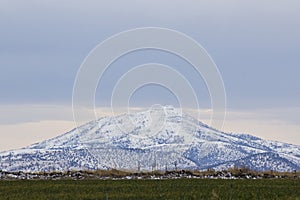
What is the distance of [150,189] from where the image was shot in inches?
1580

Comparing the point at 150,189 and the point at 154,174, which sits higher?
the point at 154,174

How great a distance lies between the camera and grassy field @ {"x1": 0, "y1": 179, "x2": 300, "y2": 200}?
3653 cm

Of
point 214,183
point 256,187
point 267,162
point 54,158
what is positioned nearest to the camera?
point 256,187

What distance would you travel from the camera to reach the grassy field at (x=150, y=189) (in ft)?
120

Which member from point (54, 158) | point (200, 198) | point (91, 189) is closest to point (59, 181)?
point (91, 189)

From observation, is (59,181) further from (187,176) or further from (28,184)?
(187,176)

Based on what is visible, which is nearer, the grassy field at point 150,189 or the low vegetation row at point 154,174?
the grassy field at point 150,189

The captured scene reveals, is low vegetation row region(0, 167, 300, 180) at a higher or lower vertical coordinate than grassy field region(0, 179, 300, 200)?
higher

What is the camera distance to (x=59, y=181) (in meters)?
45.1

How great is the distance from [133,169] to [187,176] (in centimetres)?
542

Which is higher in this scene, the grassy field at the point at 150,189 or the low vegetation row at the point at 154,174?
the low vegetation row at the point at 154,174

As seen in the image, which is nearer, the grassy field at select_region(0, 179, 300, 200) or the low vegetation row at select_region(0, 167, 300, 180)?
the grassy field at select_region(0, 179, 300, 200)

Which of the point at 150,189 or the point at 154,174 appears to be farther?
the point at 154,174

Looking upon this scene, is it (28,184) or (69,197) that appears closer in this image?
(69,197)
